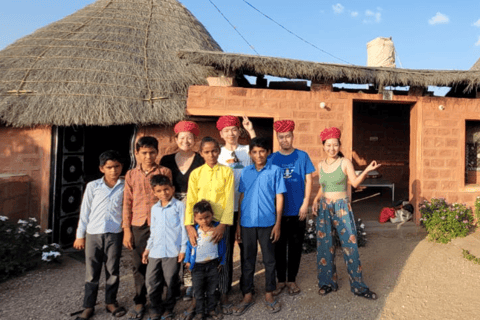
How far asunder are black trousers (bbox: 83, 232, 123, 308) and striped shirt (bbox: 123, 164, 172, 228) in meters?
0.22

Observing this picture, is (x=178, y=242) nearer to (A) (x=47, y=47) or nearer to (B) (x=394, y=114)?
(A) (x=47, y=47)

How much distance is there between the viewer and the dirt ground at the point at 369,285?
Answer: 2584mm

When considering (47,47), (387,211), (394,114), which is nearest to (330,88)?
(387,211)

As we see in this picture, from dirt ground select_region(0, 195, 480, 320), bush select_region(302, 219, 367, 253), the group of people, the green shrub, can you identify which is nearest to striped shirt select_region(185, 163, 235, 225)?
the group of people

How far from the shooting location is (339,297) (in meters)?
2.80

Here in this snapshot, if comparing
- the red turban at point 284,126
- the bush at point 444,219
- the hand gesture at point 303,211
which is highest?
the red turban at point 284,126

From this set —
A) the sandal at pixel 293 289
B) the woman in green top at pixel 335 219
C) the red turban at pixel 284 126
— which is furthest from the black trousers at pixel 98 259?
the woman in green top at pixel 335 219

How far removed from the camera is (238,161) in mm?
2764

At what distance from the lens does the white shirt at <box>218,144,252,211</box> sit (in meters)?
2.66

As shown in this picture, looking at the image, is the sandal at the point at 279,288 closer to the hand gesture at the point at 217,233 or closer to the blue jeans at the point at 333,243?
the blue jeans at the point at 333,243

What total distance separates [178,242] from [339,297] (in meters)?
1.67

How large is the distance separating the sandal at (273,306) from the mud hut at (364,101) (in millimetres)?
2554

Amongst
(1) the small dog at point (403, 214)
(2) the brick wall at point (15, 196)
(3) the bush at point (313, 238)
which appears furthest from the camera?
(1) the small dog at point (403, 214)

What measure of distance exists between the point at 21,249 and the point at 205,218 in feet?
9.84
